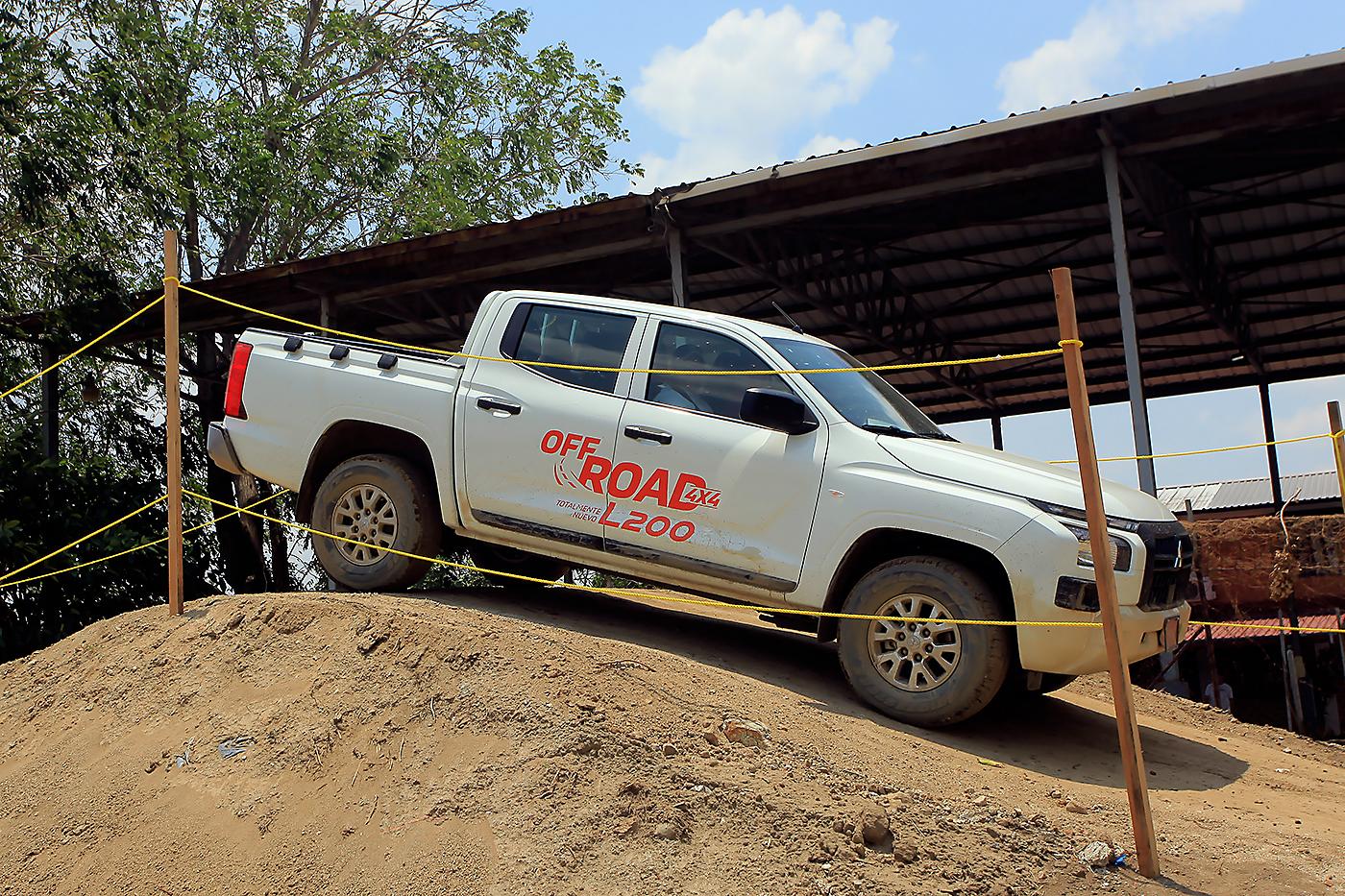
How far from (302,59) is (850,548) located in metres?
21.8

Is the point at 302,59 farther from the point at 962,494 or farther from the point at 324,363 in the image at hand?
the point at 962,494

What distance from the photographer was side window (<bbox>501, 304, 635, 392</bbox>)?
23.6 ft

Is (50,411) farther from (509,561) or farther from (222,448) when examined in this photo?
(509,561)

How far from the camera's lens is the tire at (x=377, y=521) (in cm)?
745

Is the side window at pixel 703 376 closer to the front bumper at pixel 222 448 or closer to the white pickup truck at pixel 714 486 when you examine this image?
the white pickup truck at pixel 714 486

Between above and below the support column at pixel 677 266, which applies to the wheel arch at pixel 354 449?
below

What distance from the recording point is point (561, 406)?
278 inches

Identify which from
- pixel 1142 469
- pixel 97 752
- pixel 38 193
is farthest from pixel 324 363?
pixel 38 193

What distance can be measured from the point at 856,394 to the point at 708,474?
3.40 feet

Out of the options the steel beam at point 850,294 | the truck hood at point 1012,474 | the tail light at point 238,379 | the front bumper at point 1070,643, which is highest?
the steel beam at point 850,294

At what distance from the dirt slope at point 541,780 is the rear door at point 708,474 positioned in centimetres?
64

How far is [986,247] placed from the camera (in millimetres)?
14547

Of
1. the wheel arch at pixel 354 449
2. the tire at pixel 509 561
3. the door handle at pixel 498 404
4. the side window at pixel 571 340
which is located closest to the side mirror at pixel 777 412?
the side window at pixel 571 340

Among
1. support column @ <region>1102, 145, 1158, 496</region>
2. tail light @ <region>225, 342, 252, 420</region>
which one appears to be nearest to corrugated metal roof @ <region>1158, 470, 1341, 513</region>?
support column @ <region>1102, 145, 1158, 496</region>
